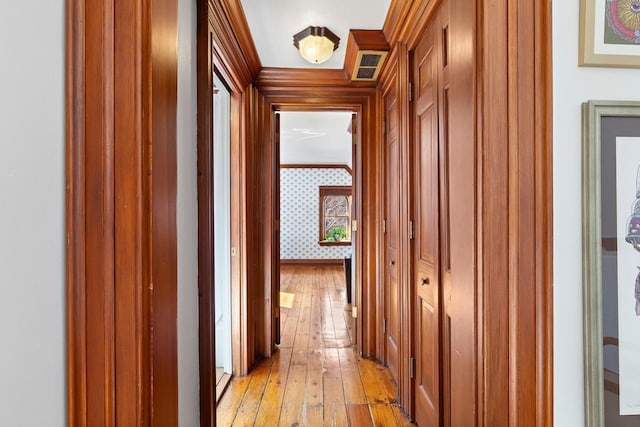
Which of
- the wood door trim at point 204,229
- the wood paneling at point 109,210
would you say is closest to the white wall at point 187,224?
the wood door trim at point 204,229

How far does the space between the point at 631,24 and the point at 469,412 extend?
1.04 m

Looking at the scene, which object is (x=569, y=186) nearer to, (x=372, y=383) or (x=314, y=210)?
(x=372, y=383)

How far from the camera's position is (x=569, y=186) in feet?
2.68

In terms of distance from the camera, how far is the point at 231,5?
1891mm

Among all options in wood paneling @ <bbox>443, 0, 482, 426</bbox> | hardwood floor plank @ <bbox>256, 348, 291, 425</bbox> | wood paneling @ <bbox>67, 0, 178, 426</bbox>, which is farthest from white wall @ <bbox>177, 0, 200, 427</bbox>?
wood paneling @ <bbox>443, 0, 482, 426</bbox>

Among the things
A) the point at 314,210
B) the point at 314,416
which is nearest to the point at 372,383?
→ the point at 314,416

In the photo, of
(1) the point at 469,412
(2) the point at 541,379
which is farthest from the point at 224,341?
(2) the point at 541,379

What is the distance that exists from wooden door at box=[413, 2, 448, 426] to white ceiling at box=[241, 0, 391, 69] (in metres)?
0.42

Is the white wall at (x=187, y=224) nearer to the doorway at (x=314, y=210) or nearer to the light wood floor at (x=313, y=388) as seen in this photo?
the light wood floor at (x=313, y=388)

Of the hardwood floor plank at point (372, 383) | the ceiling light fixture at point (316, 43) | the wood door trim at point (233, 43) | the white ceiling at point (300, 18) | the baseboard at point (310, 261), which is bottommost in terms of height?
the hardwood floor plank at point (372, 383)

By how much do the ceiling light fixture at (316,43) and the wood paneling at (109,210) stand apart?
168cm

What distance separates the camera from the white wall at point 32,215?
588mm

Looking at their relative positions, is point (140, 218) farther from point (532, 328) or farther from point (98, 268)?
point (532, 328)

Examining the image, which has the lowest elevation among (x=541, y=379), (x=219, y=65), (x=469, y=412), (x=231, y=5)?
(x=469, y=412)
